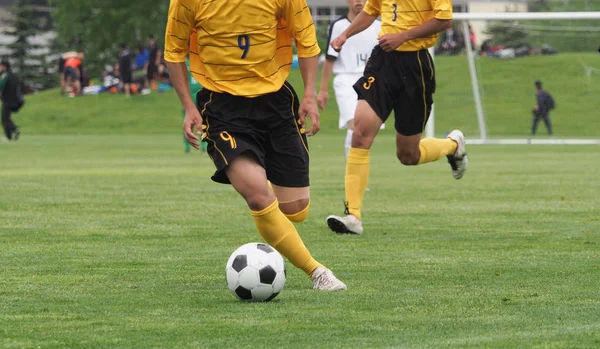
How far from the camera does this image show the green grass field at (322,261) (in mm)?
5234

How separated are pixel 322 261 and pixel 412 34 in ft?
7.14

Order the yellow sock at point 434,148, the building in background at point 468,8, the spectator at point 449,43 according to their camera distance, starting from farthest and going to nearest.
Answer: the building in background at point 468,8 < the spectator at point 449,43 < the yellow sock at point 434,148

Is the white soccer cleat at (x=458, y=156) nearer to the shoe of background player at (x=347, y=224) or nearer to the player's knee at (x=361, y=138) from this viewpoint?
the player's knee at (x=361, y=138)

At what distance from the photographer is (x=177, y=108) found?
4822 centimetres

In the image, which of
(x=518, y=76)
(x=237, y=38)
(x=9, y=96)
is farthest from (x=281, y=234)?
(x=9, y=96)

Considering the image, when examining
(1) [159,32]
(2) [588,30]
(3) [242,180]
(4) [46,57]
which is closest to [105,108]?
(1) [159,32]

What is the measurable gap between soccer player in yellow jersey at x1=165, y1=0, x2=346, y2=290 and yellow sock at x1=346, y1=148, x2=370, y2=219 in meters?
2.72

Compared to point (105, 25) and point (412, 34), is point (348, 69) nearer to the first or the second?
point (412, 34)

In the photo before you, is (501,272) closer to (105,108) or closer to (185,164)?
(185,164)

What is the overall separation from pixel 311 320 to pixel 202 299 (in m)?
0.95

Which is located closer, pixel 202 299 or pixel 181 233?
pixel 202 299

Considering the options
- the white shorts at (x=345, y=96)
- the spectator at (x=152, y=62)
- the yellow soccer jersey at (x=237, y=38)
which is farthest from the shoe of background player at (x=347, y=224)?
the spectator at (x=152, y=62)

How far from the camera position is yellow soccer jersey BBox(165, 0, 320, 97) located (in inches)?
268

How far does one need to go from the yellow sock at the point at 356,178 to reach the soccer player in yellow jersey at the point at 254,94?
2718mm
